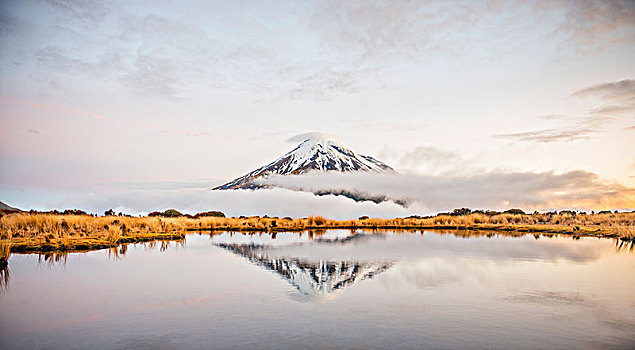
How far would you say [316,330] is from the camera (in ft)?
24.2

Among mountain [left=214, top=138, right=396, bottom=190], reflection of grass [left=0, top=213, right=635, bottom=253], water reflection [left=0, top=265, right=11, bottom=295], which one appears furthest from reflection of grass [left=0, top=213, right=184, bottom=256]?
mountain [left=214, top=138, right=396, bottom=190]

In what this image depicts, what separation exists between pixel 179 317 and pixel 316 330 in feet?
9.61

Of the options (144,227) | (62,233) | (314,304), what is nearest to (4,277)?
(314,304)

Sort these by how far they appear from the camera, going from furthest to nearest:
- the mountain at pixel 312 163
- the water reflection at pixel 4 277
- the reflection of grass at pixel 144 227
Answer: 1. the mountain at pixel 312 163
2. the reflection of grass at pixel 144 227
3. the water reflection at pixel 4 277

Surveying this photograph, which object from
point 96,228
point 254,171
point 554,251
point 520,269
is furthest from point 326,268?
point 254,171

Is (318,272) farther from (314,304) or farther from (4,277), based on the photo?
(4,277)

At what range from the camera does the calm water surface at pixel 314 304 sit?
6.95m

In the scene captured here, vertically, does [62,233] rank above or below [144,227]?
below

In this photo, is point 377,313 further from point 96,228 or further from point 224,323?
point 96,228

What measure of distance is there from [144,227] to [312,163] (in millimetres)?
126420

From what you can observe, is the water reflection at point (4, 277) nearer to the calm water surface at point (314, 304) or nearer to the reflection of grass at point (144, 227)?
the calm water surface at point (314, 304)

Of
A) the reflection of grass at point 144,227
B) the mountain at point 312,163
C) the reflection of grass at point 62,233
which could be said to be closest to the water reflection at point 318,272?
the reflection of grass at point 62,233

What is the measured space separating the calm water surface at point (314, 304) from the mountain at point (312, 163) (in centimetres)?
13287

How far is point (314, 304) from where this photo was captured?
9305mm
